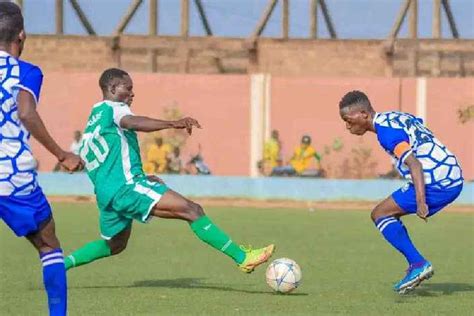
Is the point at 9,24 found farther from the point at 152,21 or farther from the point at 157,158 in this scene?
the point at 152,21

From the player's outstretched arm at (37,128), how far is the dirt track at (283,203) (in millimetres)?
18013

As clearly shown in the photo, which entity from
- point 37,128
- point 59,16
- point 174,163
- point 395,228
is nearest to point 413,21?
point 59,16

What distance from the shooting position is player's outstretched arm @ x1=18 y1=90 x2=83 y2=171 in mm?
7770

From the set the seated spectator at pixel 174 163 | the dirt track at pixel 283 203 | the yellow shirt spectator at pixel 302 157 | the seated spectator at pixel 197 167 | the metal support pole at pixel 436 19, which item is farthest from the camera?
the metal support pole at pixel 436 19

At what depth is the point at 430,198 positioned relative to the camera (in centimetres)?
1087

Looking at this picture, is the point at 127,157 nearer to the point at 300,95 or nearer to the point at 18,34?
the point at 18,34

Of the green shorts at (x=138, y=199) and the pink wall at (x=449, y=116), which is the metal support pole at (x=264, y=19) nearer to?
the pink wall at (x=449, y=116)

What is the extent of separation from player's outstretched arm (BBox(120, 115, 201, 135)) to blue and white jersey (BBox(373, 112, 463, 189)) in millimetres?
1657

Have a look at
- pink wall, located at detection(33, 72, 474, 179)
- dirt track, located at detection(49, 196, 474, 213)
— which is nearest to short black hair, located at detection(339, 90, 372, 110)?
dirt track, located at detection(49, 196, 474, 213)

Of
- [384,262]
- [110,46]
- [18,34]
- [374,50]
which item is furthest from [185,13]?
[18,34]

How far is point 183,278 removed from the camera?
474 inches

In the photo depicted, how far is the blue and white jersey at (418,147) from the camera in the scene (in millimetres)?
10656

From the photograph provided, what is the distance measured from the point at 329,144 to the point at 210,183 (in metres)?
5.58

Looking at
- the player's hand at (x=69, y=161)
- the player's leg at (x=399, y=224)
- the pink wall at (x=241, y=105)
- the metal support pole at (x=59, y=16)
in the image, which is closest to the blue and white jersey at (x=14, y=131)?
the player's hand at (x=69, y=161)
